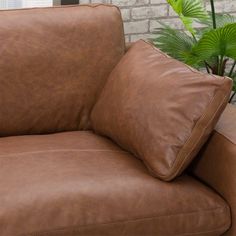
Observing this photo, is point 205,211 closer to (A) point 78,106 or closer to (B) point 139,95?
(B) point 139,95

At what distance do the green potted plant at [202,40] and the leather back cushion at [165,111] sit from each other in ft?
0.81

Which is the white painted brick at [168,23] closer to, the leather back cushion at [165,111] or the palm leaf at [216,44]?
the palm leaf at [216,44]

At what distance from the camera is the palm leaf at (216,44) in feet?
6.65

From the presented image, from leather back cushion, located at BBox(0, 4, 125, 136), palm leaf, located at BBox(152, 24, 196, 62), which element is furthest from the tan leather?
palm leaf, located at BBox(152, 24, 196, 62)

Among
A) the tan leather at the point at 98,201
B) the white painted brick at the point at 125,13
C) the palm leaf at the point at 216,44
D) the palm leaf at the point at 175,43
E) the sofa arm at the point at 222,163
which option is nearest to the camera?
the tan leather at the point at 98,201

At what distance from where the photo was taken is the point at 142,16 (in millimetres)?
2646

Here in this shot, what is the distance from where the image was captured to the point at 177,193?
1639 mm

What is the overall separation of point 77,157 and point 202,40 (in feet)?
2.20

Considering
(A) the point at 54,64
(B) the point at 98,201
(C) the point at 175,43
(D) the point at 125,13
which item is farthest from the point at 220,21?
(B) the point at 98,201

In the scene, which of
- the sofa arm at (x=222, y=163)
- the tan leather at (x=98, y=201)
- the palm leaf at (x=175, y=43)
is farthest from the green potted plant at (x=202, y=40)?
the tan leather at (x=98, y=201)

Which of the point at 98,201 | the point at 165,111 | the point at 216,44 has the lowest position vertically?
the point at 98,201

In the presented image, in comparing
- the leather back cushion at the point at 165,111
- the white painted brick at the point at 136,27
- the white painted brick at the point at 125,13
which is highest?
the white painted brick at the point at 125,13

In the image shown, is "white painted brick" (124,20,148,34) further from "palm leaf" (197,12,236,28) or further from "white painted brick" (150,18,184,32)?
"palm leaf" (197,12,236,28)

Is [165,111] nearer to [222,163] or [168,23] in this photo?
[222,163]
